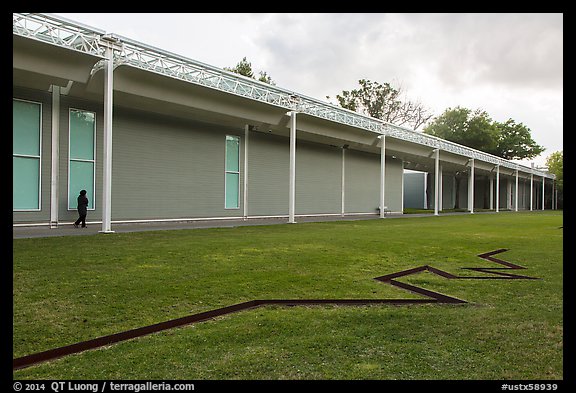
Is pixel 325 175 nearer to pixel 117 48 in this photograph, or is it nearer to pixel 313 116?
pixel 313 116

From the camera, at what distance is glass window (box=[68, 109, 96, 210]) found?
17906 millimetres

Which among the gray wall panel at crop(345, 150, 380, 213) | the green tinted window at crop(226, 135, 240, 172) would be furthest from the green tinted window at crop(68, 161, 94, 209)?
the gray wall panel at crop(345, 150, 380, 213)

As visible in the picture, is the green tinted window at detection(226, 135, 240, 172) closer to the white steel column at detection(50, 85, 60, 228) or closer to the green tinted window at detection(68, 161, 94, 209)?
the green tinted window at detection(68, 161, 94, 209)

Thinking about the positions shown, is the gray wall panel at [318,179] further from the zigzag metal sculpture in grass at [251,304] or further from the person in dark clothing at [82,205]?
the zigzag metal sculpture in grass at [251,304]

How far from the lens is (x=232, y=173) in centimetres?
2500

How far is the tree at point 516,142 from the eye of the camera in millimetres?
62969

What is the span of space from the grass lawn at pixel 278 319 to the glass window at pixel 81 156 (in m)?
8.32

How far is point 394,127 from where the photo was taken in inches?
1310

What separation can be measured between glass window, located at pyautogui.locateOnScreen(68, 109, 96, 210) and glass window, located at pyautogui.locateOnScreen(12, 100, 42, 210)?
Answer: 1.33 meters

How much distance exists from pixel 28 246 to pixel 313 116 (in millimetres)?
17875

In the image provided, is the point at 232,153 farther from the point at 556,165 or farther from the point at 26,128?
the point at 556,165

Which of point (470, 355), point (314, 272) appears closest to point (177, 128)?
point (314, 272)

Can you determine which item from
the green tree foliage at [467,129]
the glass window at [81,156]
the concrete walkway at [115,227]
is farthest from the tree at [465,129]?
the glass window at [81,156]
